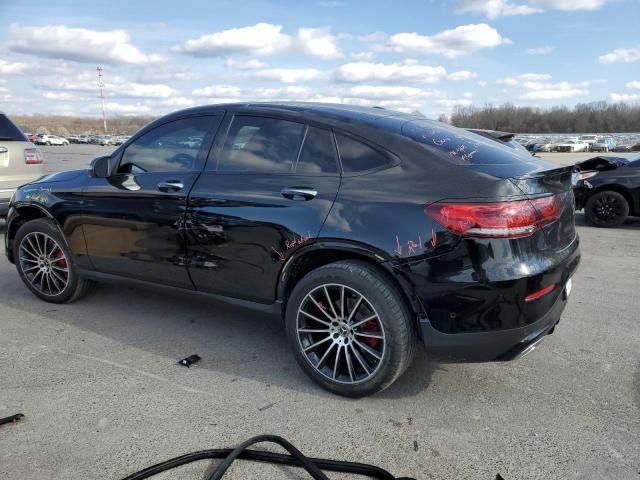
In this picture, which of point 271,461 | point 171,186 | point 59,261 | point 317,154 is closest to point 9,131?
point 59,261

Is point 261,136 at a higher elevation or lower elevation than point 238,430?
higher

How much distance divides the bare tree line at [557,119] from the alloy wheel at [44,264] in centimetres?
11808

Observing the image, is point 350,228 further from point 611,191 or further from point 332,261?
point 611,191

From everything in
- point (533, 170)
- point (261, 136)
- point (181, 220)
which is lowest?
point (181, 220)

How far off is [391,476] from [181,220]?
6.92 ft

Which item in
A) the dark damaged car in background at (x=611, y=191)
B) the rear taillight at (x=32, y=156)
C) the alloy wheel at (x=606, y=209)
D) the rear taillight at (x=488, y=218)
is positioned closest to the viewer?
the rear taillight at (x=488, y=218)

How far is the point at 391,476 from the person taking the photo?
2291mm

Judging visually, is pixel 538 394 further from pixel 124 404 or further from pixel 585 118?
pixel 585 118

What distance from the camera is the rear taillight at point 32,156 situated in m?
7.42

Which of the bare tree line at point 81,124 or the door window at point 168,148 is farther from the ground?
the bare tree line at point 81,124

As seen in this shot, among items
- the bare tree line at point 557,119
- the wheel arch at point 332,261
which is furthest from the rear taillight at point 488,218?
the bare tree line at point 557,119

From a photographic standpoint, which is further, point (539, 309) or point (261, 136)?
point (261, 136)

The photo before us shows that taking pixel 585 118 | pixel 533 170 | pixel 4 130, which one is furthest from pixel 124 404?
pixel 585 118

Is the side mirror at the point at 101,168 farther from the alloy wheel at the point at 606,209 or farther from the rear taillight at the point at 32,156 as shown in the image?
the alloy wheel at the point at 606,209
